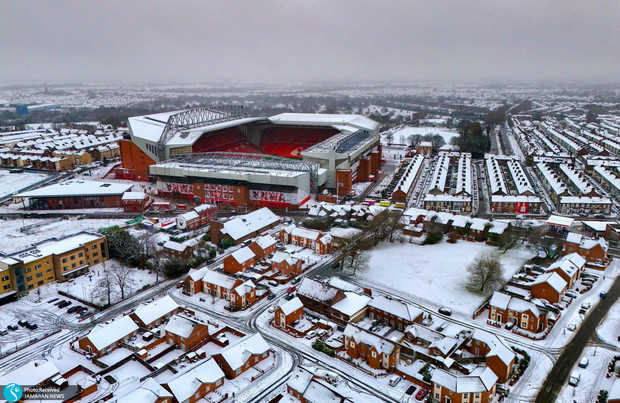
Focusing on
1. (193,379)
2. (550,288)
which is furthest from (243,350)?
(550,288)

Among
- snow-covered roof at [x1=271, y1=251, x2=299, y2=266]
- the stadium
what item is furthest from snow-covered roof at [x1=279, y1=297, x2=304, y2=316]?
the stadium

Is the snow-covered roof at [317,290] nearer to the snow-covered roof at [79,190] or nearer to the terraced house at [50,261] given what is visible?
the terraced house at [50,261]

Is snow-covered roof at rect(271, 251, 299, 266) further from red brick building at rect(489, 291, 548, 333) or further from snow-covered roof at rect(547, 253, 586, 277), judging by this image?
snow-covered roof at rect(547, 253, 586, 277)

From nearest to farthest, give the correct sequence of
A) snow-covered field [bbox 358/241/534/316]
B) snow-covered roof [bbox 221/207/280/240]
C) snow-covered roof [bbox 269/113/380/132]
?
snow-covered field [bbox 358/241/534/316], snow-covered roof [bbox 221/207/280/240], snow-covered roof [bbox 269/113/380/132]

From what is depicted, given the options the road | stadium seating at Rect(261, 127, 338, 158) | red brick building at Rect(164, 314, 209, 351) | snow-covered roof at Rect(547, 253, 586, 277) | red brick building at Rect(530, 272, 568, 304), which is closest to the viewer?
the road

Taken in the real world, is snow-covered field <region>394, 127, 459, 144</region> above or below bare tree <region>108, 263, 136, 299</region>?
above

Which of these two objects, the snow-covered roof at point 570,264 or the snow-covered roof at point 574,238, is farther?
the snow-covered roof at point 574,238

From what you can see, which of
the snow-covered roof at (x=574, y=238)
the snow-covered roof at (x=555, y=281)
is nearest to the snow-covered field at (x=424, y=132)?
the snow-covered roof at (x=574, y=238)
